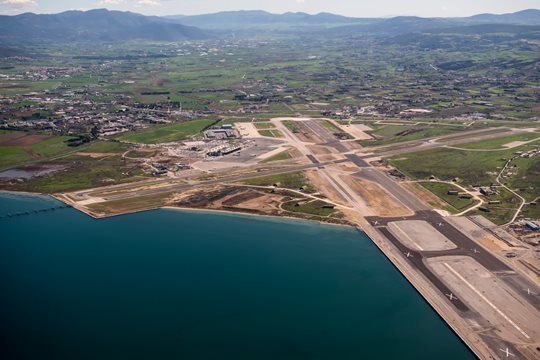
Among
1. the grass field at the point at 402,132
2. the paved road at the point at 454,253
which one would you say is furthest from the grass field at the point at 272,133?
the paved road at the point at 454,253

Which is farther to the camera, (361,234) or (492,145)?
(492,145)

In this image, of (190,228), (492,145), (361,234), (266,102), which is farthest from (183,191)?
(266,102)

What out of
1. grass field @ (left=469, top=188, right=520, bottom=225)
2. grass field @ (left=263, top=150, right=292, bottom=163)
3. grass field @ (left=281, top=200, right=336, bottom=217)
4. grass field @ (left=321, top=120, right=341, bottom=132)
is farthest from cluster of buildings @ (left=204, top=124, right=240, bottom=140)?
grass field @ (left=469, top=188, right=520, bottom=225)

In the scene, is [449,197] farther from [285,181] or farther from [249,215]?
[249,215]

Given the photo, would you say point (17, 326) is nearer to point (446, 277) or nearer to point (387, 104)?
point (446, 277)

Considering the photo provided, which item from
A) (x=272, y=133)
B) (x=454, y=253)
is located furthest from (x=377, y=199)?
(x=272, y=133)

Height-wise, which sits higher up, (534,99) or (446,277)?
(534,99)
